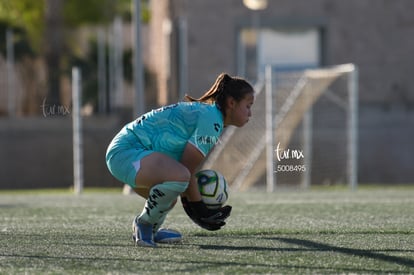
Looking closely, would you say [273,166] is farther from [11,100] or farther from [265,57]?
[11,100]

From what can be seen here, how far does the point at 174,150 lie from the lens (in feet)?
22.0

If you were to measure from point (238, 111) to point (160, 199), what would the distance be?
748 mm

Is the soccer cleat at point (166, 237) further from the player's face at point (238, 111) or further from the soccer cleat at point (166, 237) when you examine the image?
the player's face at point (238, 111)

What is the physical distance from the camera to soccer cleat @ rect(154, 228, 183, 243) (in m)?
6.88

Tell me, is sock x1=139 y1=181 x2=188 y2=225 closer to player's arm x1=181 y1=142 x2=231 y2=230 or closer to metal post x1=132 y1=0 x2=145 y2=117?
player's arm x1=181 y1=142 x2=231 y2=230

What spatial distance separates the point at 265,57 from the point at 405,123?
355cm

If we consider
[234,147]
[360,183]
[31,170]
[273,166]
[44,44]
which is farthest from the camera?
[44,44]

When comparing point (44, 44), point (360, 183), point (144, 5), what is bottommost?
point (360, 183)

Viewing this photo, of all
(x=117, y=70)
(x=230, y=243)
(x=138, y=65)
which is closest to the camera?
(x=230, y=243)

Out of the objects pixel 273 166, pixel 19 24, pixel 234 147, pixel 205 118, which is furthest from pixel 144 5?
pixel 205 118

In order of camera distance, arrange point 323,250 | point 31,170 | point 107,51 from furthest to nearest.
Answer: point 107,51 < point 31,170 < point 323,250

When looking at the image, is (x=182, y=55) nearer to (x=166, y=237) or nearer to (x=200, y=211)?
(x=166, y=237)

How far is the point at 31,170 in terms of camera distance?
2580cm

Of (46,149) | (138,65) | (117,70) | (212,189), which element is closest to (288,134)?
(138,65)
